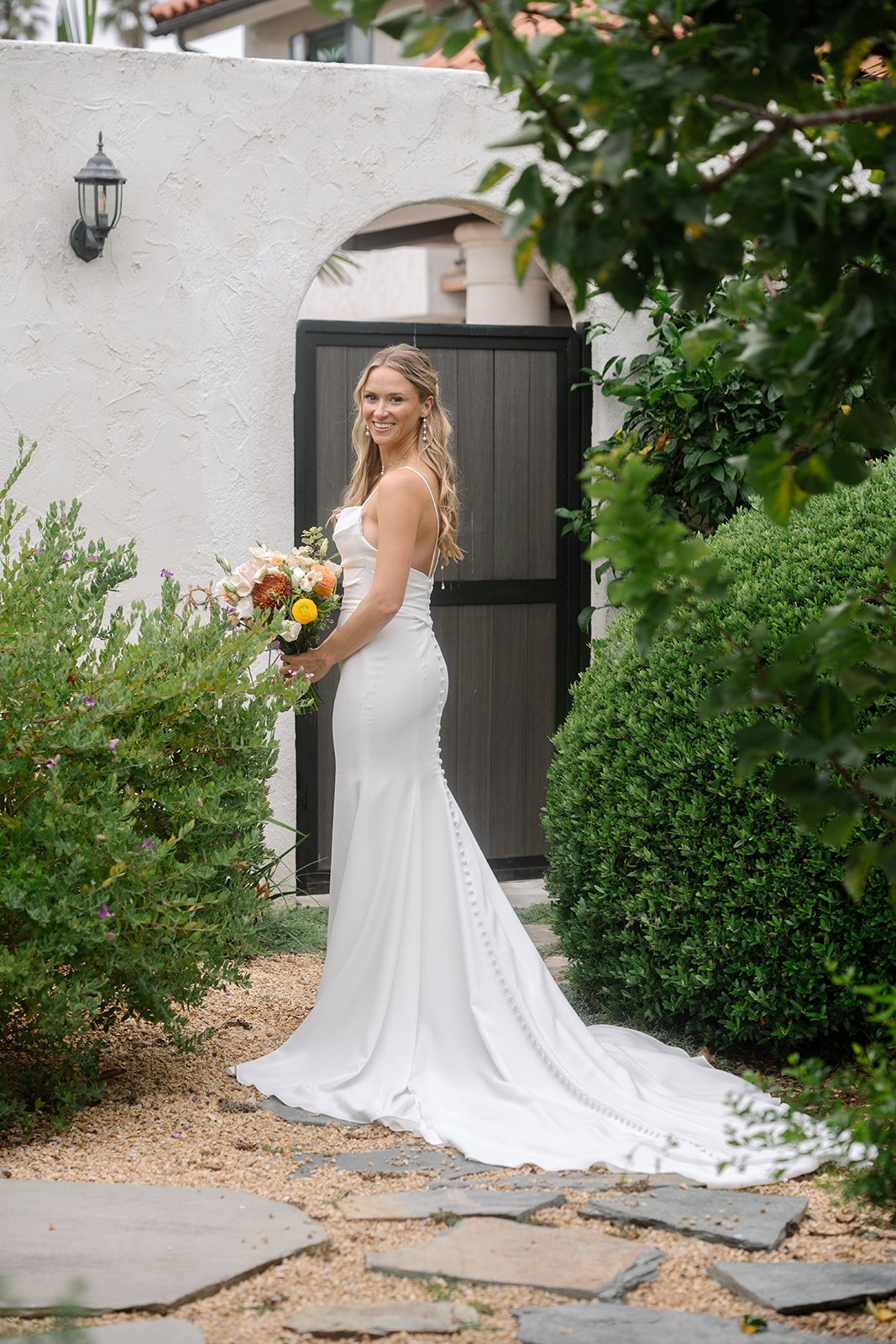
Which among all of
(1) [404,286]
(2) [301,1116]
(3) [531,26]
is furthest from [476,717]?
(1) [404,286]

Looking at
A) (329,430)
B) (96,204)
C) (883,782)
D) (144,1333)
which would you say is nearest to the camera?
(883,782)

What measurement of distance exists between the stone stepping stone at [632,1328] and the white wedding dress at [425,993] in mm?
1164

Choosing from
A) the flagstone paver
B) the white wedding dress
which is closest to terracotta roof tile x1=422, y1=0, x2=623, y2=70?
the white wedding dress

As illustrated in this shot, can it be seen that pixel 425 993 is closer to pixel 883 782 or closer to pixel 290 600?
pixel 290 600

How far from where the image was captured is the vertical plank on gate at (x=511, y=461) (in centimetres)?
684

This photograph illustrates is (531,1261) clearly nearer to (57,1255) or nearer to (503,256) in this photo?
(57,1255)

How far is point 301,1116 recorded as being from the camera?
398 centimetres

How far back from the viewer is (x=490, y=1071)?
416 cm

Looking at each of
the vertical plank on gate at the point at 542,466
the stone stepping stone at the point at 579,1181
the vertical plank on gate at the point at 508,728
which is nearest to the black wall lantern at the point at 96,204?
the vertical plank on gate at the point at 542,466

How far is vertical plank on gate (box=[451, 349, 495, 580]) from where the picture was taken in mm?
6770

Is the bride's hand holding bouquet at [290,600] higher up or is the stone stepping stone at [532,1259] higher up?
the bride's hand holding bouquet at [290,600]

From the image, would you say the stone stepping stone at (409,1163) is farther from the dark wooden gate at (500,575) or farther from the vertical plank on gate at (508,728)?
the vertical plank on gate at (508,728)

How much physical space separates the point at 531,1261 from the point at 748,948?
5.13 ft

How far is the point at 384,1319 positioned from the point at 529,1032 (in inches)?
66.1
